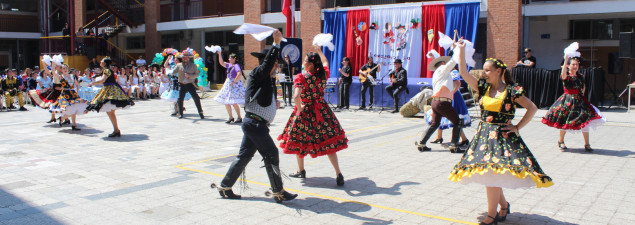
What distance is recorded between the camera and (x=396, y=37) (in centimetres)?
1900

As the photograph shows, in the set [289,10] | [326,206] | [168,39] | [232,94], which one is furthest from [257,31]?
[168,39]

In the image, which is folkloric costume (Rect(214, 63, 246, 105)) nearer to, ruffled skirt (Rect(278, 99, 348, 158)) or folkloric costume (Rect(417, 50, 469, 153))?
folkloric costume (Rect(417, 50, 469, 153))

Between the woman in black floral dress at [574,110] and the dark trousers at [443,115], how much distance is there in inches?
62.5

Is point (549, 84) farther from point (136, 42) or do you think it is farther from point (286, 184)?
point (136, 42)

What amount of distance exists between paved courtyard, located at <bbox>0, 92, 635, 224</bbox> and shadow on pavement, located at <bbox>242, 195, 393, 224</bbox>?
0.04 feet

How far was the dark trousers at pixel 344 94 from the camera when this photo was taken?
17156 mm

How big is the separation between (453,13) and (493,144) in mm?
13904

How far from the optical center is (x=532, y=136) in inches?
426

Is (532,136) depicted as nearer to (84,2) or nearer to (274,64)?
(274,64)

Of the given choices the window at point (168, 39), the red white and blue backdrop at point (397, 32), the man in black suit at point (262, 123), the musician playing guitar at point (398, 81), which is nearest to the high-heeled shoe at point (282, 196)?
the man in black suit at point (262, 123)

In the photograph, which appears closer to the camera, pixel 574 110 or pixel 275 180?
pixel 275 180

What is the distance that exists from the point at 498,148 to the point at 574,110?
4.88 m

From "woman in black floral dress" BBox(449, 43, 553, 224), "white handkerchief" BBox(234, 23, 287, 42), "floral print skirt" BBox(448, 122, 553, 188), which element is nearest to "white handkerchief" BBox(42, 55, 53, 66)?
"white handkerchief" BBox(234, 23, 287, 42)

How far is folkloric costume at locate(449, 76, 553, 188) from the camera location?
14.9 feet
